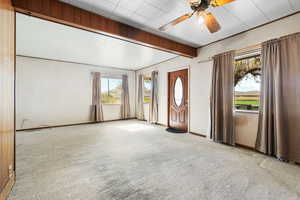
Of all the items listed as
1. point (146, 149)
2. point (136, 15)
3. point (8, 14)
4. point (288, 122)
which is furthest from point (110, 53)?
point (288, 122)

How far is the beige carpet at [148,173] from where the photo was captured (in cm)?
153

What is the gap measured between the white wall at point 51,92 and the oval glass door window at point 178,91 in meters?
3.35

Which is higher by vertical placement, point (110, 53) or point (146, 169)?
point (110, 53)

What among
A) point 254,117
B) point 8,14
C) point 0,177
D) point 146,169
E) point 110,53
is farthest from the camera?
point 110,53

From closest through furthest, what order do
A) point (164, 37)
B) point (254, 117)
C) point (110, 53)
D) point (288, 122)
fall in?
point (288, 122), point (254, 117), point (164, 37), point (110, 53)

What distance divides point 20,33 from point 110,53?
6.78ft

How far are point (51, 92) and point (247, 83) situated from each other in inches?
242

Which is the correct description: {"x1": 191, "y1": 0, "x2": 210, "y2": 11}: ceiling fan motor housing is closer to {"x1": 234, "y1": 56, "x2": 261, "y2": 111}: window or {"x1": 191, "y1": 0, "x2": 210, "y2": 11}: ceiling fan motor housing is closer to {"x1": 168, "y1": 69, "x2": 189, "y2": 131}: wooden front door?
{"x1": 234, "y1": 56, "x2": 261, "y2": 111}: window

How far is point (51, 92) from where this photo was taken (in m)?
4.90

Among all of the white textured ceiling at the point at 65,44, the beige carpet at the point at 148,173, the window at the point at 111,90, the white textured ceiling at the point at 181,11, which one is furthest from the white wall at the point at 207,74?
the window at the point at 111,90

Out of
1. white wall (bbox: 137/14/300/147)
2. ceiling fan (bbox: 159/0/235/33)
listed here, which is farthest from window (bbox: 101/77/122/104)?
ceiling fan (bbox: 159/0/235/33)

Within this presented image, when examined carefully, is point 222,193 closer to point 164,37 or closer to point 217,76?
point 217,76

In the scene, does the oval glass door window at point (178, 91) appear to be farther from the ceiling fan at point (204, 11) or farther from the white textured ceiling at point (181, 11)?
the ceiling fan at point (204, 11)

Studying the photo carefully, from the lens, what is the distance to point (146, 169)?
2.06 metres
